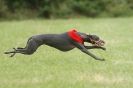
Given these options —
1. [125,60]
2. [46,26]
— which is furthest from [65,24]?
[125,60]

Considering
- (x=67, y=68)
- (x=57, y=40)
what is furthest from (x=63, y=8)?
(x=57, y=40)

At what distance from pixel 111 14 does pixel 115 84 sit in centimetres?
1960

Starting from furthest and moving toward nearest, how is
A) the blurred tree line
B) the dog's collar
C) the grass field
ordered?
the blurred tree line
the dog's collar
the grass field

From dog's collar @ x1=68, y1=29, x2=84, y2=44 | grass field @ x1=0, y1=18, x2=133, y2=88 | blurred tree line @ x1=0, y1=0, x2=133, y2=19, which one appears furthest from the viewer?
blurred tree line @ x1=0, y1=0, x2=133, y2=19

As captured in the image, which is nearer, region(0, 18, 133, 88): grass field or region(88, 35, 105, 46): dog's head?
region(0, 18, 133, 88): grass field

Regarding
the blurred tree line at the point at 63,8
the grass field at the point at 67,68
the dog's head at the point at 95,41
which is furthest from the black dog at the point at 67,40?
the blurred tree line at the point at 63,8

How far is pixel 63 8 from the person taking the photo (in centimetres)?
2841

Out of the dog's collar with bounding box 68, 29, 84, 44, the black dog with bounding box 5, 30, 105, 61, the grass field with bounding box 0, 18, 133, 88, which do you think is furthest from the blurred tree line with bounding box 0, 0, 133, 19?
the dog's collar with bounding box 68, 29, 84, 44

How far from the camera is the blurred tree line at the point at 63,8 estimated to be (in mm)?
28406

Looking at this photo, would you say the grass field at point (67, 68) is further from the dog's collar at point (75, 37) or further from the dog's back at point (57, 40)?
the dog's collar at point (75, 37)

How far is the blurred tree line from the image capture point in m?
28.4

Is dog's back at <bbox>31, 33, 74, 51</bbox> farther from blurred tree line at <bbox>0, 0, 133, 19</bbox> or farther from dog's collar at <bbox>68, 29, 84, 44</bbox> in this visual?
blurred tree line at <bbox>0, 0, 133, 19</bbox>

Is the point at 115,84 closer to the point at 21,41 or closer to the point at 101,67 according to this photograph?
the point at 101,67

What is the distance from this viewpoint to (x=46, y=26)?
24109 millimetres
